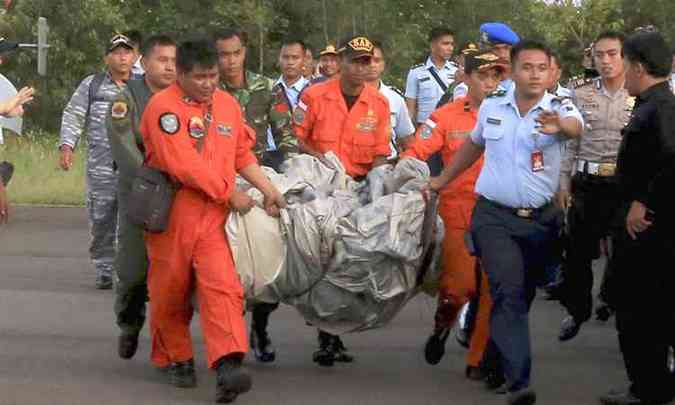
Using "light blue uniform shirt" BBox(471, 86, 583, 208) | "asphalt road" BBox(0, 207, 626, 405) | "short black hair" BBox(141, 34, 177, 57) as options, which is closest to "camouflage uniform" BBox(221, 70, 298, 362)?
"asphalt road" BBox(0, 207, 626, 405)

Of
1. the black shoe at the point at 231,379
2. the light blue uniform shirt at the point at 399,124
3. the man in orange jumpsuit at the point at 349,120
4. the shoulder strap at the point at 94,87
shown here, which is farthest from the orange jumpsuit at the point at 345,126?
the shoulder strap at the point at 94,87

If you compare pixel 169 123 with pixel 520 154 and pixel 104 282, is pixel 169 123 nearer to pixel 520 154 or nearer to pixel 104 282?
pixel 520 154

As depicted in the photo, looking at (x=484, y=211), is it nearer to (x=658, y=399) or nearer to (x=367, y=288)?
(x=367, y=288)

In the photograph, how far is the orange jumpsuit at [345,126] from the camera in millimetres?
9609

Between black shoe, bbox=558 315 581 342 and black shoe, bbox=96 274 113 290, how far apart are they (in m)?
3.77

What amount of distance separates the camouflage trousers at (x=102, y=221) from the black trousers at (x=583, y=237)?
3.64 metres

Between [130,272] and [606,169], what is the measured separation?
10.6 feet

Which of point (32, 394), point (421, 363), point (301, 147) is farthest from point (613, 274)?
point (32, 394)

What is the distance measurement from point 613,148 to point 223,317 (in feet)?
11.1

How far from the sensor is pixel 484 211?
8391 mm

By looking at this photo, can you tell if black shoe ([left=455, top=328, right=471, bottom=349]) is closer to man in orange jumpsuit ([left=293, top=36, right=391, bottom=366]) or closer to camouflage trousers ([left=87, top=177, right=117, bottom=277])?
man in orange jumpsuit ([left=293, top=36, right=391, bottom=366])

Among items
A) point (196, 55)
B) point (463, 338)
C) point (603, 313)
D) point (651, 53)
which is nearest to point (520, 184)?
point (651, 53)

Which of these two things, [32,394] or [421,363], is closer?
[32,394]

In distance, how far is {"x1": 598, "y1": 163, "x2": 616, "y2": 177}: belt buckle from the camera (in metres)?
10.3
